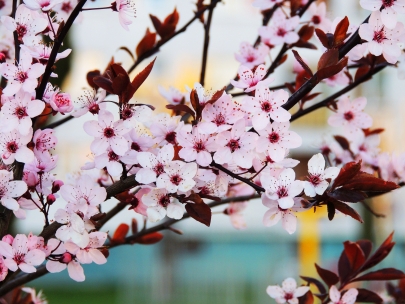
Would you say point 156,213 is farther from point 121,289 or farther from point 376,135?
point 121,289

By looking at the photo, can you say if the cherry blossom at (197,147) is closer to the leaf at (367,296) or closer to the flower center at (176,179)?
the flower center at (176,179)

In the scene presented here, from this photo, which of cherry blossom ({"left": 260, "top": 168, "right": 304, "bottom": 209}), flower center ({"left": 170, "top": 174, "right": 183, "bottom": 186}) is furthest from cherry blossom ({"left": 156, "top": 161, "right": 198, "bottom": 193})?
cherry blossom ({"left": 260, "top": 168, "right": 304, "bottom": 209})

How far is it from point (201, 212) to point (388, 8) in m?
0.39

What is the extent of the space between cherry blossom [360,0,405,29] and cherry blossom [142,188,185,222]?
38 centimetres

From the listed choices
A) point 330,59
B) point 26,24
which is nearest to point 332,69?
point 330,59

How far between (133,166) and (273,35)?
60 cm

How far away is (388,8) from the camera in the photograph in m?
0.84

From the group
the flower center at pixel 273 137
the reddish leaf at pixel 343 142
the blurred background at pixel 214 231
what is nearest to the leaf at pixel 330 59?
the flower center at pixel 273 137

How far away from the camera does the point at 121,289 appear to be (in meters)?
10.5

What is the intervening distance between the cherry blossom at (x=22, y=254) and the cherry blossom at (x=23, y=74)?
208mm

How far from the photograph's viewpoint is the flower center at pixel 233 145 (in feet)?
2.64

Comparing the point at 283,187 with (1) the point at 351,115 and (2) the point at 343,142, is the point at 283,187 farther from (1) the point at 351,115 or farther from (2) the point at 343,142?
(2) the point at 343,142

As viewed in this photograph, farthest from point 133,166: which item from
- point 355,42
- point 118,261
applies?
point 118,261

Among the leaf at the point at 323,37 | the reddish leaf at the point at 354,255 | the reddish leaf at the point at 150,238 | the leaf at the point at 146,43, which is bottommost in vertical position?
the reddish leaf at the point at 354,255
